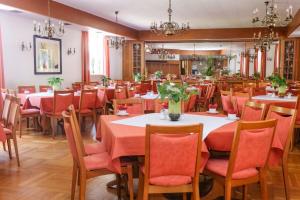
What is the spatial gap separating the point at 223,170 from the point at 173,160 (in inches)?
20.1

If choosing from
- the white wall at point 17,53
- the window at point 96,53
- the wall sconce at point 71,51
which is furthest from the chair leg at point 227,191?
the window at point 96,53

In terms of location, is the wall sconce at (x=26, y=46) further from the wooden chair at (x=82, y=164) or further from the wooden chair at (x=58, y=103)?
the wooden chair at (x=82, y=164)

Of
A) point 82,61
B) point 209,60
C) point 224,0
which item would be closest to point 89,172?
point 224,0

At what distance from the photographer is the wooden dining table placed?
258 cm

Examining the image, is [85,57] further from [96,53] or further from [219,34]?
[219,34]

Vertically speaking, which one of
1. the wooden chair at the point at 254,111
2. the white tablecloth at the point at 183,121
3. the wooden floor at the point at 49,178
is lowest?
the wooden floor at the point at 49,178

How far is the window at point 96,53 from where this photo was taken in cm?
1152

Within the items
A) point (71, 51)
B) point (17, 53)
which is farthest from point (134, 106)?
point (71, 51)

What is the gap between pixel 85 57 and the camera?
10.6 metres

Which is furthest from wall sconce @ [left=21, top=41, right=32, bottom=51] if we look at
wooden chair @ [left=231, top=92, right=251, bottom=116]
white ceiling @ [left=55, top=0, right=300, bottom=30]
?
wooden chair @ [left=231, top=92, right=251, bottom=116]

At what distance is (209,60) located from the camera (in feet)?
68.5

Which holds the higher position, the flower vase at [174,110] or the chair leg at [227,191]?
the flower vase at [174,110]

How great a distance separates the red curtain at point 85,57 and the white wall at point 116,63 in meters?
2.12

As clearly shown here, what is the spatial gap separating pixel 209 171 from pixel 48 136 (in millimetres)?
4123
